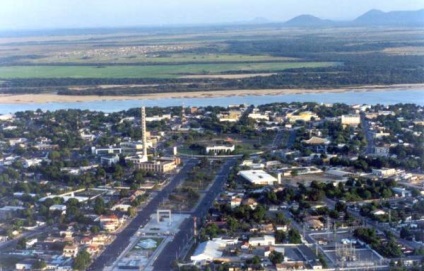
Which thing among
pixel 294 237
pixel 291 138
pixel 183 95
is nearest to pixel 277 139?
pixel 291 138

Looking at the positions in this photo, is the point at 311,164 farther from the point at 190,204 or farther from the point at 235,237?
the point at 235,237

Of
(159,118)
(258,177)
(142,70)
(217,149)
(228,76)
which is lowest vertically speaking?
(142,70)

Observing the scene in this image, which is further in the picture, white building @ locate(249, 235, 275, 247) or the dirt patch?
the dirt patch

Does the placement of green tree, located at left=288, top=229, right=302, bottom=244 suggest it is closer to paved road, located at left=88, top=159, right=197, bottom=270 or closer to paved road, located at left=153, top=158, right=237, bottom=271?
paved road, located at left=153, top=158, right=237, bottom=271

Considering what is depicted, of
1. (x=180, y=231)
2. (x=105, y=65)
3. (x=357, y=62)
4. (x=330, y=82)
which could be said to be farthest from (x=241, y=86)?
(x=180, y=231)

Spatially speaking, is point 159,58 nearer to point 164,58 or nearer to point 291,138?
point 164,58

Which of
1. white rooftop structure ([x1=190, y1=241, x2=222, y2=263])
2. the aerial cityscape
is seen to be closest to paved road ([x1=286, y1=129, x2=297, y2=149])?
the aerial cityscape
